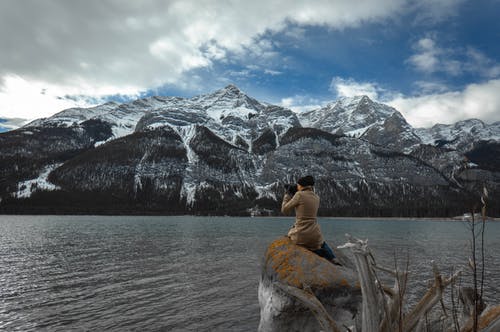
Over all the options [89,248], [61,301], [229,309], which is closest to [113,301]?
[61,301]

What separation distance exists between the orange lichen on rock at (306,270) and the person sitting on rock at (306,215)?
0.35 meters

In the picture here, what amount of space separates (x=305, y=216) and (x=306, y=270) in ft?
5.40

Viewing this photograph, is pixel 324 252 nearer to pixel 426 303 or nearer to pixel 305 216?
pixel 305 216

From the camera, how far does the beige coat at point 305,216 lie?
9960 millimetres

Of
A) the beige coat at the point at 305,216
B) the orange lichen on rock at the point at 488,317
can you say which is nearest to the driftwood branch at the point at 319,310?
the orange lichen on rock at the point at 488,317

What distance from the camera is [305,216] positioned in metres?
10.4

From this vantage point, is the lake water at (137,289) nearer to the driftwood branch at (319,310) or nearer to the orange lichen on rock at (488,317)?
the orange lichen on rock at (488,317)

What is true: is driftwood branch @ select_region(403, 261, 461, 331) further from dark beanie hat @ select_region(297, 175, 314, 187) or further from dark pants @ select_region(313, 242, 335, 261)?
dark pants @ select_region(313, 242, 335, 261)

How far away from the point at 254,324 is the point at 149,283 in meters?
10.9

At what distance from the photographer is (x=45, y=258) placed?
33.8 meters

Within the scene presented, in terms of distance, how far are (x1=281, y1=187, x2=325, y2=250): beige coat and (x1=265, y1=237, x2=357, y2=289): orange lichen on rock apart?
1.08 feet

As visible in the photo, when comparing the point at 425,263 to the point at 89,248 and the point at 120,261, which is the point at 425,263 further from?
the point at 89,248

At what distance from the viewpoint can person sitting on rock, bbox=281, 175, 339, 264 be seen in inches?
393

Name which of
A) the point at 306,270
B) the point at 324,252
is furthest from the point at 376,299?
the point at 324,252
